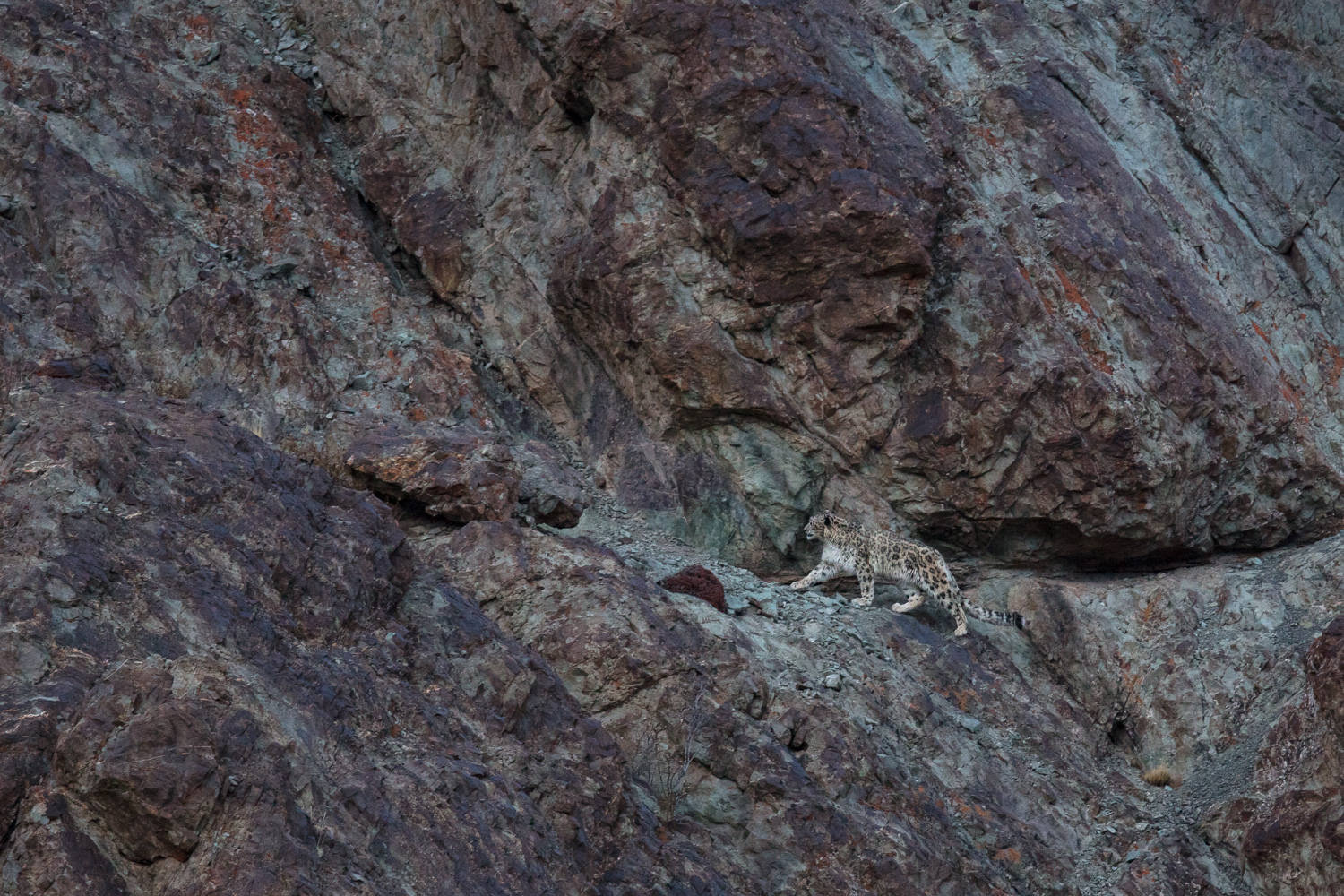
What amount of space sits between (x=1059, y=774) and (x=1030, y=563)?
434 centimetres

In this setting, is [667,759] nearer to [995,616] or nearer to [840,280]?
[995,616]

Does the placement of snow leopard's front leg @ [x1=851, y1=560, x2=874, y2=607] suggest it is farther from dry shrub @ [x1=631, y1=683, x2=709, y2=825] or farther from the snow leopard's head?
dry shrub @ [x1=631, y1=683, x2=709, y2=825]

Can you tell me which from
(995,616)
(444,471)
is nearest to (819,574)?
(995,616)

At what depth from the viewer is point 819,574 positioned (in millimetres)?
18984

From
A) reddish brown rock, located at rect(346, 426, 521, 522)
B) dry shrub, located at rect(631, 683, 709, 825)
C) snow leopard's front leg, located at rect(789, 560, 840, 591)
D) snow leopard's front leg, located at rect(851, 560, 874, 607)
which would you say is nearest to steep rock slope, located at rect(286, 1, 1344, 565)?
snow leopard's front leg, located at rect(789, 560, 840, 591)

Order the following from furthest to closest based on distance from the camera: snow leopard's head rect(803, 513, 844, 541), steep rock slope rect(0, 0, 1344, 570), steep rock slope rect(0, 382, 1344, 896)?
steep rock slope rect(0, 0, 1344, 570), snow leopard's head rect(803, 513, 844, 541), steep rock slope rect(0, 382, 1344, 896)

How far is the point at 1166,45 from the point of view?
1037 inches

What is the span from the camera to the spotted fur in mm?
18812

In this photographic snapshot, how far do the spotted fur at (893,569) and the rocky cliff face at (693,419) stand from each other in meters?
0.48

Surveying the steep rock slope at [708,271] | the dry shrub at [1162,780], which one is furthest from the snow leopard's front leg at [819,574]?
the dry shrub at [1162,780]

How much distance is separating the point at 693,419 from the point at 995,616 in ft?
→ 18.3

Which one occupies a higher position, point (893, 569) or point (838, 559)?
point (893, 569)

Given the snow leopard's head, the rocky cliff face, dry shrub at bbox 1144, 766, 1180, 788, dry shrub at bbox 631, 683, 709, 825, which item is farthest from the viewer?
the snow leopard's head

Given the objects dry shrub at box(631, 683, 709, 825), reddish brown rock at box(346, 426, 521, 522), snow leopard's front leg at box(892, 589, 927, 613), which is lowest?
reddish brown rock at box(346, 426, 521, 522)
